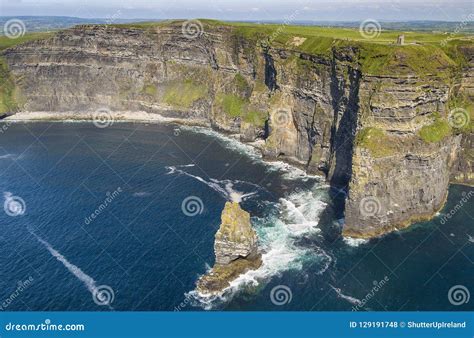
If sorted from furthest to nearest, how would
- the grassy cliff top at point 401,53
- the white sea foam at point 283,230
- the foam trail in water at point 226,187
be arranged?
the foam trail in water at point 226,187 < the grassy cliff top at point 401,53 < the white sea foam at point 283,230

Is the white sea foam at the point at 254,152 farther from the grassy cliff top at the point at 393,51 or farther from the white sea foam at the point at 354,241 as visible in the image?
the grassy cliff top at the point at 393,51

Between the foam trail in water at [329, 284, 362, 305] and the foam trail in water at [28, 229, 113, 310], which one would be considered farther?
the foam trail in water at [28, 229, 113, 310]

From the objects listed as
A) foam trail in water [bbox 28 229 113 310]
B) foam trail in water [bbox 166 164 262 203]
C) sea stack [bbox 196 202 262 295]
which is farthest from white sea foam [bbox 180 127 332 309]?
foam trail in water [bbox 28 229 113 310]

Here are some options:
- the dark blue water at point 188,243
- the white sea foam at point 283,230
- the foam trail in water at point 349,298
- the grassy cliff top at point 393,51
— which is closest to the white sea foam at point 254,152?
the white sea foam at point 283,230

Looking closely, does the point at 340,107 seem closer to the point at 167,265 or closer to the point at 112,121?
the point at 167,265

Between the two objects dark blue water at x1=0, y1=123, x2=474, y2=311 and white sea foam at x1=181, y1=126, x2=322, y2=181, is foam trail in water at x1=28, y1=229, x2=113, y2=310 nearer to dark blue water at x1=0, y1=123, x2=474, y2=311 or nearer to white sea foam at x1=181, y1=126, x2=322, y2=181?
dark blue water at x1=0, y1=123, x2=474, y2=311

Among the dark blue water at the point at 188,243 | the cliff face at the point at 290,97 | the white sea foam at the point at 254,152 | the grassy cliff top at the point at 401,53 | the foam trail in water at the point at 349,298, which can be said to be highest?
the grassy cliff top at the point at 401,53

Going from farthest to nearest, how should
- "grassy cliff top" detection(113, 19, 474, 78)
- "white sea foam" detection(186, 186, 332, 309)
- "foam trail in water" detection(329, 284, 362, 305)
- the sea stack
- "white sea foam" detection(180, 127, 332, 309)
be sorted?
"grassy cliff top" detection(113, 19, 474, 78) < "white sea foam" detection(180, 127, 332, 309) < "white sea foam" detection(186, 186, 332, 309) < the sea stack < "foam trail in water" detection(329, 284, 362, 305)
